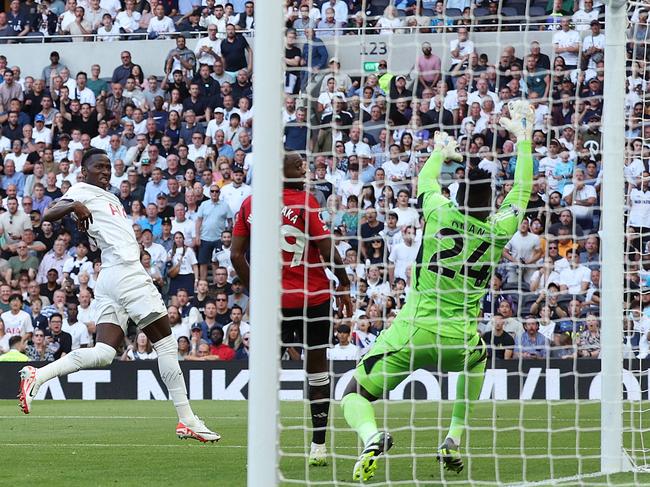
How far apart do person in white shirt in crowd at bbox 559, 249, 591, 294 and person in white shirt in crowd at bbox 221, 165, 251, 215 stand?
5.62 metres

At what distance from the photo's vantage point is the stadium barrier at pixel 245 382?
1411 cm

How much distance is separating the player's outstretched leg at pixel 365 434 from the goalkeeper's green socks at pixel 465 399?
2.62ft

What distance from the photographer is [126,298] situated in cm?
894

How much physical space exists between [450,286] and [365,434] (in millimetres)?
1164

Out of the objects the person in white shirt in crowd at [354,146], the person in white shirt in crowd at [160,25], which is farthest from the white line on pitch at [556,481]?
the person in white shirt in crowd at [160,25]

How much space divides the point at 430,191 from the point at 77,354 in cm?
310

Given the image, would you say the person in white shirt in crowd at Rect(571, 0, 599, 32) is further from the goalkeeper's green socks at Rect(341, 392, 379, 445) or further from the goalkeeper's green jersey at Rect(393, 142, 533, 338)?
the goalkeeper's green socks at Rect(341, 392, 379, 445)

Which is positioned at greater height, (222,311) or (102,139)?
(102,139)

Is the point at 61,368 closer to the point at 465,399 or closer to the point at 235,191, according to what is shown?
the point at 465,399

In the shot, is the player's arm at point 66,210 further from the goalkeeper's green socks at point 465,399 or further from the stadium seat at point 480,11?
the stadium seat at point 480,11

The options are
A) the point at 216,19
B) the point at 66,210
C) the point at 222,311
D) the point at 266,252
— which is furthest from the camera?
the point at 216,19

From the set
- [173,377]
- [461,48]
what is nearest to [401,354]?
[173,377]

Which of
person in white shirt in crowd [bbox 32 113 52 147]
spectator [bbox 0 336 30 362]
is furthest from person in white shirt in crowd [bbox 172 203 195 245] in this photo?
person in white shirt in crowd [bbox 32 113 52 147]

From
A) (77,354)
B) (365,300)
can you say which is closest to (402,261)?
(365,300)
